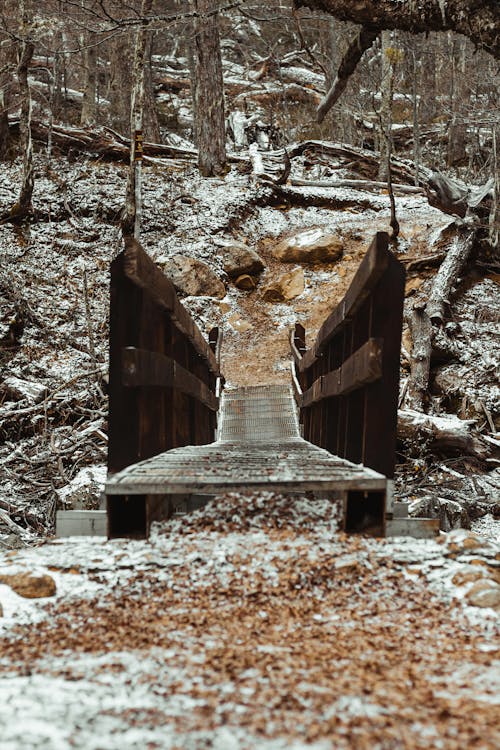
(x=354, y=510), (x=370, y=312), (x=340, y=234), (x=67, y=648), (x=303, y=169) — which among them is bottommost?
(x=67, y=648)

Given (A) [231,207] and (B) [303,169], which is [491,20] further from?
(B) [303,169]

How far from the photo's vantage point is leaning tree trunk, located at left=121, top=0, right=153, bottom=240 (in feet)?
45.2

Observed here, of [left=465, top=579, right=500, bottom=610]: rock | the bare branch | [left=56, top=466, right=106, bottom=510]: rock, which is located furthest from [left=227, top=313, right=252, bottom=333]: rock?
[left=465, top=579, right=500, bottom=610]: rock

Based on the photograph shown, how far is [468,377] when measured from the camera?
10.6 m

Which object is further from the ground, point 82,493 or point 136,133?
point 136,133

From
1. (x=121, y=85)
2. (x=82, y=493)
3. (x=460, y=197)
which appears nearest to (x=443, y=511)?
(x=82, y=493)

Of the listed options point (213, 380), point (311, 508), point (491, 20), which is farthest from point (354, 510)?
point (213, 380)

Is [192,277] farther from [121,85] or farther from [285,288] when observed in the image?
[121,85]

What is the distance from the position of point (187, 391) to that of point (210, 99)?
50.5ft

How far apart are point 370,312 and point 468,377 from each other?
7.34 metres

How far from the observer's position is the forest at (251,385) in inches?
74.7

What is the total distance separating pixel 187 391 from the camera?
538 cm

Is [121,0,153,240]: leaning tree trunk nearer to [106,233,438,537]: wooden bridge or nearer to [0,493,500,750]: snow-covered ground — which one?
[106,233,438,537]: wooden bridge

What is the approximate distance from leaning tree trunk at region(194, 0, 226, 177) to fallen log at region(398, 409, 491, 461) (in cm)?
1273
